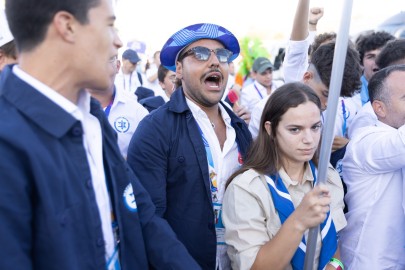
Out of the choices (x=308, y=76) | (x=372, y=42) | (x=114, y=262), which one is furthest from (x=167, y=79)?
(x=114, y=262)

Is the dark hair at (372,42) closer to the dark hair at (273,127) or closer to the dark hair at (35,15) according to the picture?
the dark hair at (273,127)

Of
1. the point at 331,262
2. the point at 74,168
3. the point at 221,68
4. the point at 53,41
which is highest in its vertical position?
the point at 53,41

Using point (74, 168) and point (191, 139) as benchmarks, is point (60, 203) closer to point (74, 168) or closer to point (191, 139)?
point (74, 168)

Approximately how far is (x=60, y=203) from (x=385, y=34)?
4067mm

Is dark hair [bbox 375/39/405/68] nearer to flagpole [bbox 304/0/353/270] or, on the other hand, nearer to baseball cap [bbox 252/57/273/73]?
flagpole [bbox 304/0/353/270]

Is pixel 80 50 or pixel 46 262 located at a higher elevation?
pixel 80 50

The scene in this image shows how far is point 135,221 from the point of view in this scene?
62.1 inches

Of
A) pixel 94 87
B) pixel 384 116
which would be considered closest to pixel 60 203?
pixel 94 87

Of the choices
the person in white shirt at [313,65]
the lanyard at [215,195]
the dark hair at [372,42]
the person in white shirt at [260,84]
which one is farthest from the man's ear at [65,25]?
the person in white shirt at [260,84]

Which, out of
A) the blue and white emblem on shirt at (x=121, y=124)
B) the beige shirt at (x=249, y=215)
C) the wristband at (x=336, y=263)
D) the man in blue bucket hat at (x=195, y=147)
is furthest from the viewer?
the blue and white emblem on shirt at (x=121, y=124)

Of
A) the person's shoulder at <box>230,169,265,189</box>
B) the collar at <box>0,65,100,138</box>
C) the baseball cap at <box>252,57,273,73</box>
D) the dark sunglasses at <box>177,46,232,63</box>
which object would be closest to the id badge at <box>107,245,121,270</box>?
the collar at <box>0,65,100,138</box>

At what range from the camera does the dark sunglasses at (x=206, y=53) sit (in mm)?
2574

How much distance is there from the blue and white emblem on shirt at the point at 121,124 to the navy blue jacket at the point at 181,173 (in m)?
0.75

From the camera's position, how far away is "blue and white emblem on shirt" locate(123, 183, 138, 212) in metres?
1.55
